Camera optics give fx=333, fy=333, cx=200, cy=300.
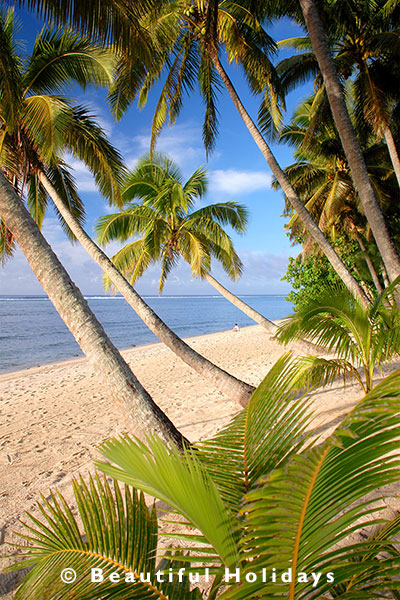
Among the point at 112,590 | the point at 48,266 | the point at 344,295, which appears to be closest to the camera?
the point at 112,590

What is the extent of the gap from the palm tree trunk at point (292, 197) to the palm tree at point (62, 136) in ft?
8.03

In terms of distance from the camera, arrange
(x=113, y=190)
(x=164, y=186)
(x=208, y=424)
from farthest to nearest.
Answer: (x=164, y=186) < (x=113, y=190) < (x=208, y=424)

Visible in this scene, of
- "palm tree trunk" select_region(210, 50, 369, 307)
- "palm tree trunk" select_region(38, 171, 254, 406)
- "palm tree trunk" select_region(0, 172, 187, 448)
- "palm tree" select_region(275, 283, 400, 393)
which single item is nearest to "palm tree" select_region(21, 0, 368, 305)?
"palm tree trunk" select_region(210, 50, 369, 307)

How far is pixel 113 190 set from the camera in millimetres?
7367

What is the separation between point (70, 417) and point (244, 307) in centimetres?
453

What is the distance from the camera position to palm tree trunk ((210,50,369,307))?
20.2 feet

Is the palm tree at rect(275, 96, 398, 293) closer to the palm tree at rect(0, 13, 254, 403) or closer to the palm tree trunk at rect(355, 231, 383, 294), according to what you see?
the palm tree trunk at rect(355, 231, 383, 294)

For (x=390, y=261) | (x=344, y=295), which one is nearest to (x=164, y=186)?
(x=390, y=261)

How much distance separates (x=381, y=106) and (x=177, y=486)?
9.02m

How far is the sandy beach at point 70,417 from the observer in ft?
11.8

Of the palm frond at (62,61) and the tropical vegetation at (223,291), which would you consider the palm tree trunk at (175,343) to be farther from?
the palm frond at (62,61)

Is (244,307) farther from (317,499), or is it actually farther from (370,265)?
(370,265)

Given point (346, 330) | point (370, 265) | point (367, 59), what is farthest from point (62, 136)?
point (370, 265)

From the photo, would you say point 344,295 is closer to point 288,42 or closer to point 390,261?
point 390,261
